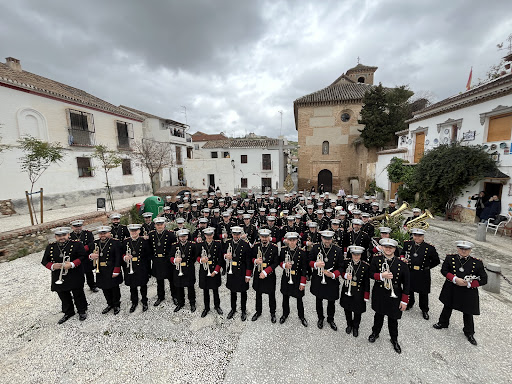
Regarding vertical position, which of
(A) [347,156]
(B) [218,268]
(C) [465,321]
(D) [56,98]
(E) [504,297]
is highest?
(D) [56,98]

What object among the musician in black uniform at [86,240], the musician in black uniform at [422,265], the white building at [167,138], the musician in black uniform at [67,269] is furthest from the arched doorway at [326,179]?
the musician in black uniform at [67,269]

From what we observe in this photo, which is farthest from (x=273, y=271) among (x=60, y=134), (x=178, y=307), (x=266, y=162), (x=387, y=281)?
(x=266, y=162)

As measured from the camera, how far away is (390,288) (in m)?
4.36

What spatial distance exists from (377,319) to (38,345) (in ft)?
23.4

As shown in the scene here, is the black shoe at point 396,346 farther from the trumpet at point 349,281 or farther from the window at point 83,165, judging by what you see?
the window at point 83,165

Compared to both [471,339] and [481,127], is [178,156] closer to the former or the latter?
[481,127]

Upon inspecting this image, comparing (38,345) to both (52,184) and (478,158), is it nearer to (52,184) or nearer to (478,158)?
(52,184)

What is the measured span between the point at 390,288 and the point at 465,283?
154cm

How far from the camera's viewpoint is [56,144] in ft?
53.0

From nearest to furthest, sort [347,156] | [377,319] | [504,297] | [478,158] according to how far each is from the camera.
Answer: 1. [377,319]
2. [504,297]
3. [478,158]
4. [347,156]

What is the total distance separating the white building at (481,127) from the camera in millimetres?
11508

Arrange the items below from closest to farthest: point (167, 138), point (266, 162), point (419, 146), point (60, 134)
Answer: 1. point (60, 134)
2. point (419, 146)
3. point (167, 138)
4. point (266, 162)

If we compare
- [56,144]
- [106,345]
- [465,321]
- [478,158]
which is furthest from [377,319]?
[56,144]

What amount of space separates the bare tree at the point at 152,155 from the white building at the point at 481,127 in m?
23.5
